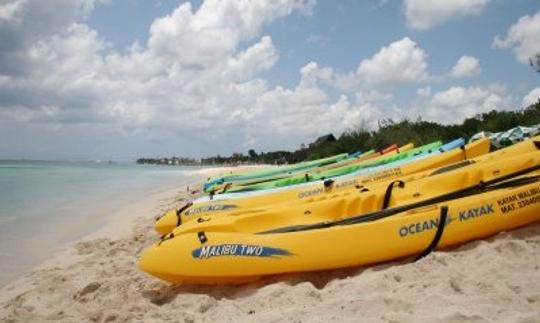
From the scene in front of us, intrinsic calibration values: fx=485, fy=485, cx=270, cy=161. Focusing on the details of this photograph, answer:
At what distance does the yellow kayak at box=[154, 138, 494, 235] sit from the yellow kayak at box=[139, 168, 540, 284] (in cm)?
120

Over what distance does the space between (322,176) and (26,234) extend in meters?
5.09

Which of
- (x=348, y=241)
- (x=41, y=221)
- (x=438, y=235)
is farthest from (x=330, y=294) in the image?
(x=41, y=221)

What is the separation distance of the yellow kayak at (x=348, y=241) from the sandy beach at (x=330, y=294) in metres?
0.10

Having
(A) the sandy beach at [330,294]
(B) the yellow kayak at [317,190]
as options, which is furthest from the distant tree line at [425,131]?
(A) the sandy beach at [330,294]

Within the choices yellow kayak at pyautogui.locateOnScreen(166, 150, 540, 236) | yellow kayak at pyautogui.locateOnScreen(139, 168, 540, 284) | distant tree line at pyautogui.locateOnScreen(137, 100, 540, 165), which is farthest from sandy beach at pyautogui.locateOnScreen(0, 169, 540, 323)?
distant tree line at pyautogui.locateOnScreen(137, 100, 540, 165)

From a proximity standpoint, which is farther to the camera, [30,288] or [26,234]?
[26,234]

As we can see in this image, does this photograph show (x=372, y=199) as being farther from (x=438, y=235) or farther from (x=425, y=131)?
(x=425, y=131)

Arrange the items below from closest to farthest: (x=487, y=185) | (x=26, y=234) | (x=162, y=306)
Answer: (x=162, y=306) < (x=487, y=185) < (x=26, y=234)

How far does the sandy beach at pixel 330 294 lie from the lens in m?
2.56

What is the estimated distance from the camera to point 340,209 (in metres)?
4.77

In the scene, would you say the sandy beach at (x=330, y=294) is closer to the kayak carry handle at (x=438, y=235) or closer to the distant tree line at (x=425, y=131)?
the kayak carry handle at (x=438, y=235)

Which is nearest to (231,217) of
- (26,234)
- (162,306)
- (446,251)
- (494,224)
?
(162,306)

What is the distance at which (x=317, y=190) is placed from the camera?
679 cm

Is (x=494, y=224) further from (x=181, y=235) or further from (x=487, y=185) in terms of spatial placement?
(x=181, y=235)
